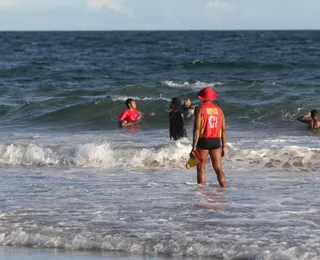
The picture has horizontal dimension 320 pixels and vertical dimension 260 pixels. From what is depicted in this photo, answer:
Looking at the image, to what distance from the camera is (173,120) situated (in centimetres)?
1312

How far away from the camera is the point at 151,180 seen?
1180cm

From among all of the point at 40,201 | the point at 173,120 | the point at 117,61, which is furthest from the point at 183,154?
the point at 117,61

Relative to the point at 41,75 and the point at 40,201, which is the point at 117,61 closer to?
the point at 41,75

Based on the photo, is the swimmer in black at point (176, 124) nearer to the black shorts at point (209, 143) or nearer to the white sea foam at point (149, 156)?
the white sea foam at point (149, 156)

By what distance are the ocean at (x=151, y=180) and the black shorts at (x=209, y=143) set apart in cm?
62

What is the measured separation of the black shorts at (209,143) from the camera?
33.2 ft

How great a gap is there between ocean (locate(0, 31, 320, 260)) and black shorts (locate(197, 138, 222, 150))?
624 mm

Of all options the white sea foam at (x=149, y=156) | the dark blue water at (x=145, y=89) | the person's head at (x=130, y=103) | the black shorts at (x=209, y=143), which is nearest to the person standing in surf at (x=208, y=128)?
the black shorts at (x=209, y=143)

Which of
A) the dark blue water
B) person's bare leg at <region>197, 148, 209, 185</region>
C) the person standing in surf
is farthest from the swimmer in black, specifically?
the dark blue water

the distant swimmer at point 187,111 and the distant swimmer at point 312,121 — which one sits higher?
the distant swimmer at point 187,111

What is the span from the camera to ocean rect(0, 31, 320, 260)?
318 inches

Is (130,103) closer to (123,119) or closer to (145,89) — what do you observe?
(123,119)

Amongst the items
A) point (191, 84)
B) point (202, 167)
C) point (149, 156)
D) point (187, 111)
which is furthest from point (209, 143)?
point (191, 84)

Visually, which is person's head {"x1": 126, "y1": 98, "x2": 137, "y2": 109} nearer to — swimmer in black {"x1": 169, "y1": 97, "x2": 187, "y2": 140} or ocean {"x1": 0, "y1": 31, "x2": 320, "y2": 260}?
ocean {"x1": 0, "y1": 31, "x2": 320, "y2": 260}
